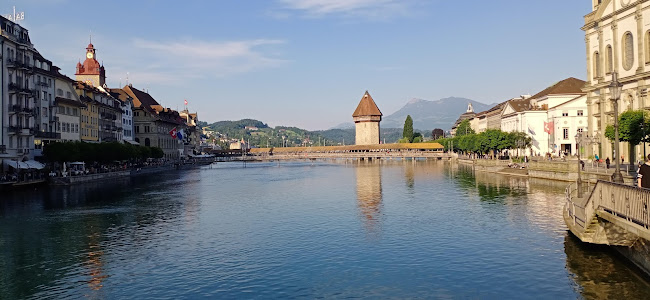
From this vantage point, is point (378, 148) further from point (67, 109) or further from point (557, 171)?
point (557, 171)

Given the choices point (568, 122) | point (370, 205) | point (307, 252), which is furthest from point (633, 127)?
point (568, 122)

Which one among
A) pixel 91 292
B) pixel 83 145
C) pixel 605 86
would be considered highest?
pixel 605 86

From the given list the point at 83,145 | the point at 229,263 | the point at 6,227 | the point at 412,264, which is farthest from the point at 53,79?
the point at 412,264

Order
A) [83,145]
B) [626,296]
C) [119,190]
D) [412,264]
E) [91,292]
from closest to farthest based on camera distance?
[626,296]
[91,292]
[412,264]
[119,190]
[83,145]

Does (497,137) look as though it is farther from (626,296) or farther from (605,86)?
(626,296)

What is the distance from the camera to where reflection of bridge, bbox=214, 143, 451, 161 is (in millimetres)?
159350

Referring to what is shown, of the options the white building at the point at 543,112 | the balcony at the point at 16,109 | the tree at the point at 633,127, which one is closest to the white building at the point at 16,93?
the balcony at the point at 16,109

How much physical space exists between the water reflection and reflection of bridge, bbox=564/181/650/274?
52 centimetres

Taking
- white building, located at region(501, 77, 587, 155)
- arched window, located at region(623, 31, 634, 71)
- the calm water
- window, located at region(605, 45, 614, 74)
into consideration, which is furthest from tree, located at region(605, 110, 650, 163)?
white building, located at region(501, 77, 587, 155)

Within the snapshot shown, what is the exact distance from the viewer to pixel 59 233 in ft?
107

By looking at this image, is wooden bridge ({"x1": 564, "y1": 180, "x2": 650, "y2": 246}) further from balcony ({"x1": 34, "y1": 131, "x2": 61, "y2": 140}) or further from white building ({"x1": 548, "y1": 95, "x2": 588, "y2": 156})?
white building ({"x1": 548, "y1": 95, "x2": 588, "y2": 156})

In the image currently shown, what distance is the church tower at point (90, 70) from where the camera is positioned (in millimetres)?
124750

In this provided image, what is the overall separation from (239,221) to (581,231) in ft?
70.2

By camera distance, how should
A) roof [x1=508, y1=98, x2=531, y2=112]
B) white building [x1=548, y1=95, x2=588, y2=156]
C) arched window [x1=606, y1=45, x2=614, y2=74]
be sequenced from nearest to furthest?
arched window [x1=606, y1=45, x2=614, y2=74]
white building [x1=548, y1=95, x2=588, y2=156]
roof [x1=508, y1=98, x2=531, y2=112]
